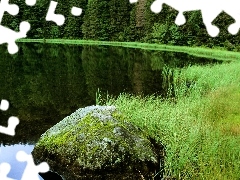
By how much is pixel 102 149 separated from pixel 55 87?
1194 centimetres

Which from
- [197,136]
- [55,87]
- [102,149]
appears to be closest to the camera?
[197,136]

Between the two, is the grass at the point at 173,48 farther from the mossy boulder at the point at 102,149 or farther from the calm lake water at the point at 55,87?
the mossy boulder at the point at 102,149

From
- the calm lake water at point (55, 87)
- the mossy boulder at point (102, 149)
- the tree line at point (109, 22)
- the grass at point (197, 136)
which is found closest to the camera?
the grass at point (197, 136)

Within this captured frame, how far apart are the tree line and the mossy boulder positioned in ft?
129

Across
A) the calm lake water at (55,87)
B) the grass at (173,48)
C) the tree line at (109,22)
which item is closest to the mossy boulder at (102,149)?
the calm lake water at (55,87)

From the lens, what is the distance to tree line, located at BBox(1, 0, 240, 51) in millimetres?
49438

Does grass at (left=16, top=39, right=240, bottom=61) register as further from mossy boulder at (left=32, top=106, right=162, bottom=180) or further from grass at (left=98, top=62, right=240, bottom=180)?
mossy boulder at (left=32, top=106, right=162, bottom=180)

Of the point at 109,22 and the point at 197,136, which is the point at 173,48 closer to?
the point at 109,22

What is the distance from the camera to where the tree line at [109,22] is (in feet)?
162

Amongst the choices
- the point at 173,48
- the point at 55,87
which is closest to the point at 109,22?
the point at 173,48

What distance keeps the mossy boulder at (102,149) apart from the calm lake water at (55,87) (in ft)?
2.93

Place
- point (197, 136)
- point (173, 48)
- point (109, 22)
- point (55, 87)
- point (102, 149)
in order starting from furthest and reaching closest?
point (109, 22)
point (173, 48)
point (55, 87)
point (102, 149)
point (197, 136)

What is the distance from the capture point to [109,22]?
56.2 metres

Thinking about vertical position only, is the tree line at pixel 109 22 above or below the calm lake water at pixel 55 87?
above
